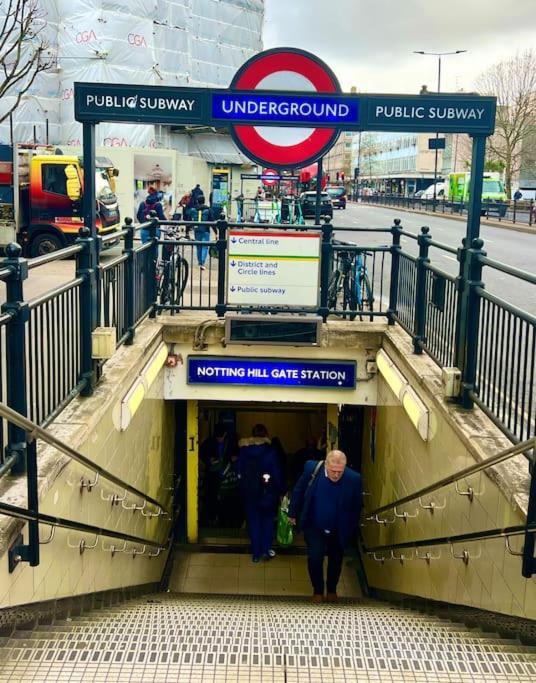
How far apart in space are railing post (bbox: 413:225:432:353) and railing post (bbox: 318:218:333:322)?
4.30ft

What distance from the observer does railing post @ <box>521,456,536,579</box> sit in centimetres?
373

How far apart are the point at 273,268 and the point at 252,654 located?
17.7 feet

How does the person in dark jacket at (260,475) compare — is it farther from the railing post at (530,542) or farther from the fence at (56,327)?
the railing post at (530,542)

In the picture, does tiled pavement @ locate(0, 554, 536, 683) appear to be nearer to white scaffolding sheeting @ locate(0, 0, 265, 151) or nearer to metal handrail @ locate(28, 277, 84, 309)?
metal handrail @ locate(28, 277, 84, 309)

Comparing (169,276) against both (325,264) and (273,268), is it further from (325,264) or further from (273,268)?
(325,264)

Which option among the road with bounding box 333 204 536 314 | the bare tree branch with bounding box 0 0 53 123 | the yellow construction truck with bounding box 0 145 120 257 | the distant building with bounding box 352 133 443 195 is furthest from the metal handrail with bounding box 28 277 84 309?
the distant building with bounding box 352 133 443 195

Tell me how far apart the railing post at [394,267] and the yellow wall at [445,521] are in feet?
2.82

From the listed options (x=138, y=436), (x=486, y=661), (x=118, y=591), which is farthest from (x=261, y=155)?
(x=486, y=661)

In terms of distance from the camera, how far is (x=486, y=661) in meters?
3.62

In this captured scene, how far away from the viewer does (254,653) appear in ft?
12.2

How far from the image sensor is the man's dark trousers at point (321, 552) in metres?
7.50

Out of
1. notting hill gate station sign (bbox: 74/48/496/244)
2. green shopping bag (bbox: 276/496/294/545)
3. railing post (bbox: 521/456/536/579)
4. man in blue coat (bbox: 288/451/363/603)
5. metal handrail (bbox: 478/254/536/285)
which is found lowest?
green shopping bag (bbox: 276/496/294/545)

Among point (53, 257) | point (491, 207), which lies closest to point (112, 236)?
point (53, 257)

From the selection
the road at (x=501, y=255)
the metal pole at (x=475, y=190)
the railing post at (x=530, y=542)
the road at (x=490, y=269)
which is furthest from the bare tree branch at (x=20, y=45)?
the railing post at (x=530, y=542)
